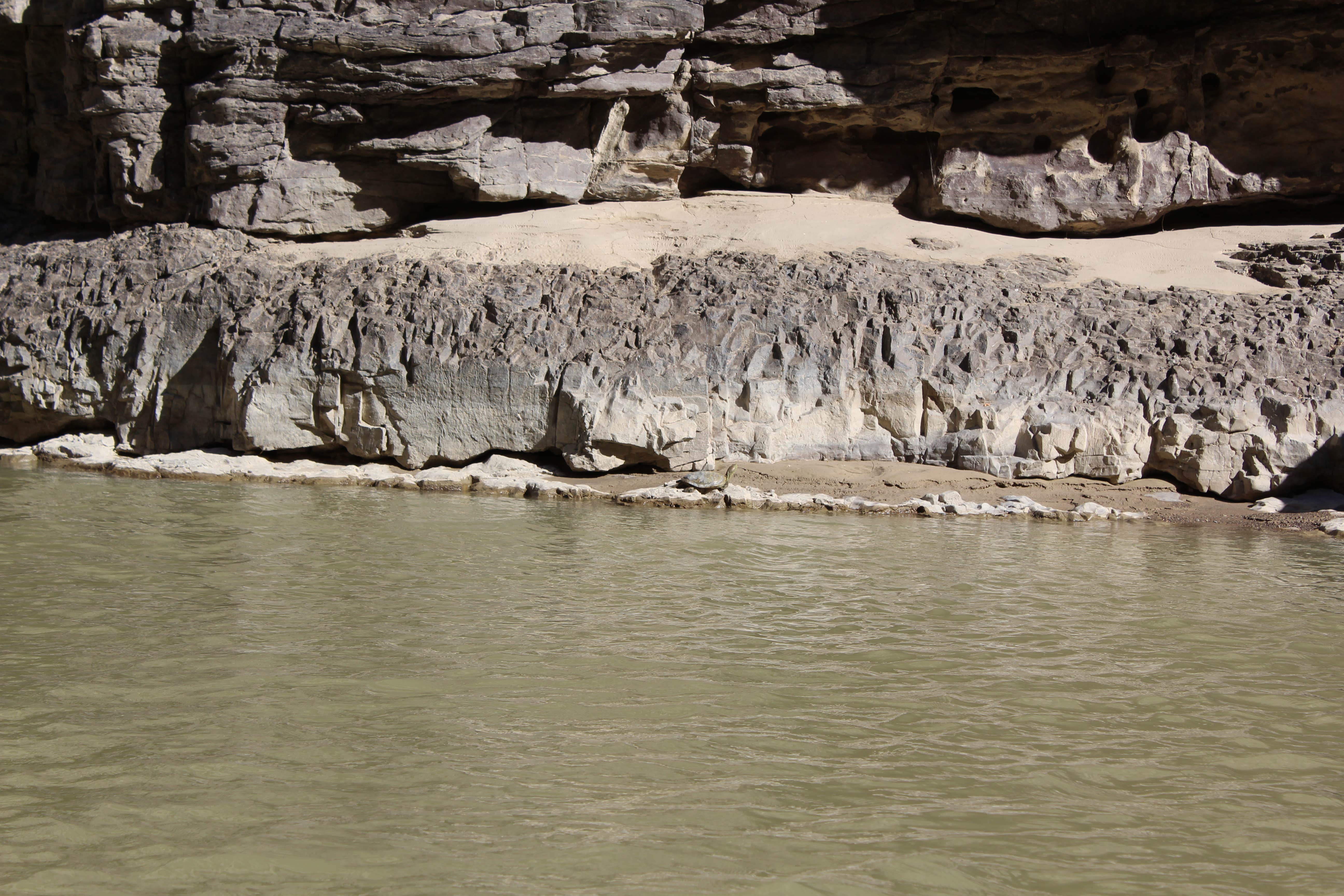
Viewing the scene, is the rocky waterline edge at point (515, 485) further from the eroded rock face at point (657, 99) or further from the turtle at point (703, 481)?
the eroded rock face at point (657, 99)

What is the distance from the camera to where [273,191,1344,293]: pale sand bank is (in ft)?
49.8

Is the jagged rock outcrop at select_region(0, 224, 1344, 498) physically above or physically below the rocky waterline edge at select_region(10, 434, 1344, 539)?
above

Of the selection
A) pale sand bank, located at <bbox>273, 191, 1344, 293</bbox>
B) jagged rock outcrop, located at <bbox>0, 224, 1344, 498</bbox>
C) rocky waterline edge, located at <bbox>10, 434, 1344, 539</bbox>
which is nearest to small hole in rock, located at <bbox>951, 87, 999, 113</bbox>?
pale sand bank, located at <bbox>273, 191, 1344, 293</bbox>

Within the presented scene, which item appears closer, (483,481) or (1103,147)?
(483,481)

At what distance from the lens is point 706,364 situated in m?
13.0

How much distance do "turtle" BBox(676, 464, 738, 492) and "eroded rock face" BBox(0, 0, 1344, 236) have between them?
7356 mm

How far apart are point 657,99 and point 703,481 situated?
849cm

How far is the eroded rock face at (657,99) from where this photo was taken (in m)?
15.8

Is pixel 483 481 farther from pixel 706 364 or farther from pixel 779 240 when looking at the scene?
pixel 779 240

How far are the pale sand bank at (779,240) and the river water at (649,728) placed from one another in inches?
347

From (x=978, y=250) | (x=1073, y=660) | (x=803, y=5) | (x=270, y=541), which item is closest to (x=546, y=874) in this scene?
(x=1073, y=660)

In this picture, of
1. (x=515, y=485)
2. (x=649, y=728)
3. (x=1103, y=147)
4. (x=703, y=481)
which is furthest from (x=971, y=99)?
(x=649, y=728)

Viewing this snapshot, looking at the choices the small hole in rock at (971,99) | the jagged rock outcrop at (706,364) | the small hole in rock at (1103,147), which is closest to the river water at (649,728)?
the jagged rock outcrop at (706,364)

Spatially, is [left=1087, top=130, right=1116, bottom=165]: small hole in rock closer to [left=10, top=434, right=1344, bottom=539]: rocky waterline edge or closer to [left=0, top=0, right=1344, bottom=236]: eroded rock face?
[left=0, top=0, right=1344, bottom=236]: eroded rock face
